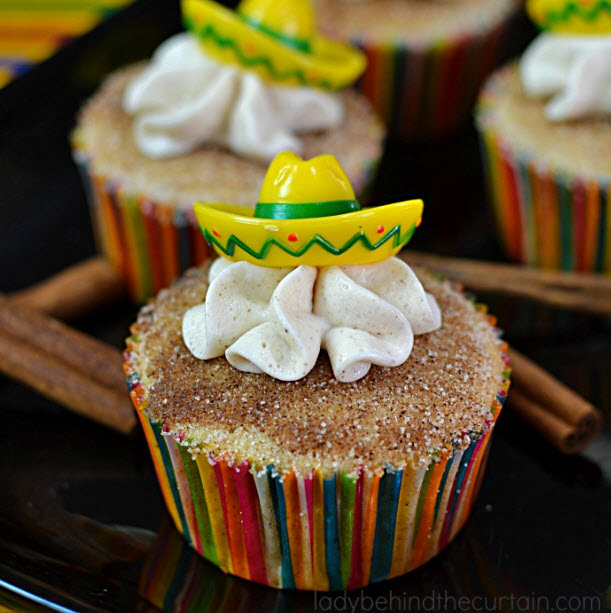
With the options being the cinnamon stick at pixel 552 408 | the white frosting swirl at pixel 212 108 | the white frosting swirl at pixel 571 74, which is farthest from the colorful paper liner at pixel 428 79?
the cinnamon stick at pixel 552 408

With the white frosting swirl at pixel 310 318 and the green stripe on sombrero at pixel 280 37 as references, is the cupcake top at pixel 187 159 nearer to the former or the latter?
the green stripe on sombrero at pixel 280 37

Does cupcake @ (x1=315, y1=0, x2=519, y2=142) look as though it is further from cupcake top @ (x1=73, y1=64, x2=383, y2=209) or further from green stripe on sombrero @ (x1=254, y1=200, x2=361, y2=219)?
green stripe on sombrero @ (x1=254, y1=200, x2=361, y2=219)

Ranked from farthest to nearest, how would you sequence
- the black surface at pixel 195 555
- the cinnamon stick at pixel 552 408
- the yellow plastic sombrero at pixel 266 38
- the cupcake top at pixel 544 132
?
the cupcake top at pixel 544 132
the yellow plastic sombrero at pixel 266 38
the cinnamon stick at pixel 552 408
the black surface at pixel 195 555

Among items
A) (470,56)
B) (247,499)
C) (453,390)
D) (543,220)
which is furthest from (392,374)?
(470,56)

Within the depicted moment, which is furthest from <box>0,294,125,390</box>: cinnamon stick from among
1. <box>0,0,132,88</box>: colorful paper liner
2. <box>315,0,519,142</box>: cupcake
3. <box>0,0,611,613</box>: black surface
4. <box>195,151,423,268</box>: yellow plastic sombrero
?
<box>315,0,519,142</box>: cupcake

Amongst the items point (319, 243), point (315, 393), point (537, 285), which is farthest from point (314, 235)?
point (537, 285)

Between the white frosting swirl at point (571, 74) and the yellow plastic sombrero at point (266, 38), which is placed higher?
the yellow plastic sombrero at point (266, 38)
